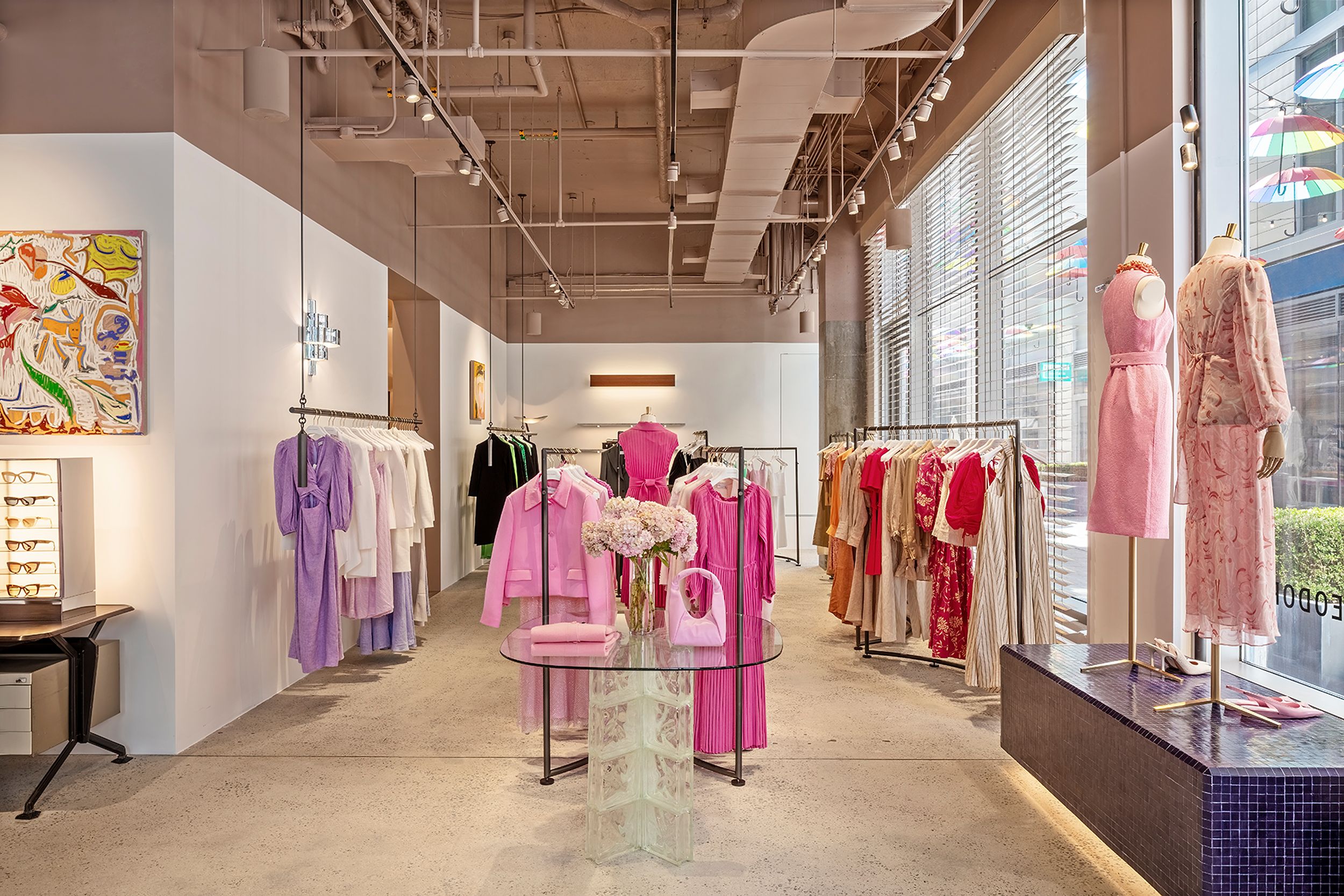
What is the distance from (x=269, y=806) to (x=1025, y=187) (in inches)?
211

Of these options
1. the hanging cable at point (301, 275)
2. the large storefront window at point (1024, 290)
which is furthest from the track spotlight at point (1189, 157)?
the hanging cable at point (301, 275)

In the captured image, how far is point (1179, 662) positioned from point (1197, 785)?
99 cm

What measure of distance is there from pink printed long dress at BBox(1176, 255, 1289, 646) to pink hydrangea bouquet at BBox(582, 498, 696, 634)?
164 cm

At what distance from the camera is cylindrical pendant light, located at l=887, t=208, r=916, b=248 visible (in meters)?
5.91

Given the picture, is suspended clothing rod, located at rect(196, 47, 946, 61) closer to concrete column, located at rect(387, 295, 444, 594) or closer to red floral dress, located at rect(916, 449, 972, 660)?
red floral dress, located at rect(916, 449, 972, 660)

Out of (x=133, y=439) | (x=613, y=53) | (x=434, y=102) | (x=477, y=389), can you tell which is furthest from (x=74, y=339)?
(x=477, y=389)

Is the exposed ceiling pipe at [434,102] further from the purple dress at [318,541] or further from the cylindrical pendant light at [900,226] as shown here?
the cylindrical pendant light at [900,226]

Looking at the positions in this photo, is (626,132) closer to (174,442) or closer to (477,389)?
(477,389)

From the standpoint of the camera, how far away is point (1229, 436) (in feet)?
9.05

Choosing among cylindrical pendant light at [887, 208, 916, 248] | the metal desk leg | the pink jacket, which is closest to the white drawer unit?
the metal desk leg

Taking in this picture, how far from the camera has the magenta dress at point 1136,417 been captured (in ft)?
10.2

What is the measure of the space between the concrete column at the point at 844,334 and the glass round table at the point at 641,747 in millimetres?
6896

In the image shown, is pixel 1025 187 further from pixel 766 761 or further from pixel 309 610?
pixel 309 610

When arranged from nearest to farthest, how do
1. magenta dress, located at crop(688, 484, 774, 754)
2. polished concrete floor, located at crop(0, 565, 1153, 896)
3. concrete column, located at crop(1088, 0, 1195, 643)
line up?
1. polished concrete floor, located at crop(0, 565, 1153, 896)
2. concrete column, located at crop(1088, 0, 1195, 643)
3. magenta dress, located at crop(688, 484, 774, 754)
